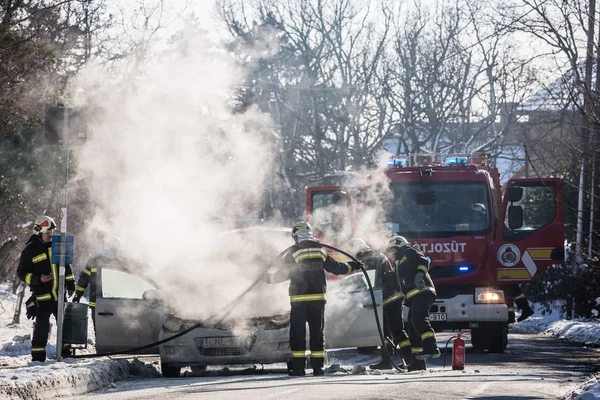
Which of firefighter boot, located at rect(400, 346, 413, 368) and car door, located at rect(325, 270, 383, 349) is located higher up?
car door, located at rect(325, 270, 383, 349)

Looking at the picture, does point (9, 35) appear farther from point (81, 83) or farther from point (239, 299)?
point (239, 299)

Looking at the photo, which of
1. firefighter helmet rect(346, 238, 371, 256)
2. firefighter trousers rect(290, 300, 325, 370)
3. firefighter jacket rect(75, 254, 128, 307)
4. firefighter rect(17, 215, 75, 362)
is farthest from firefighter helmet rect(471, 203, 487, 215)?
firefighter rect(17, 215, 75, 362)

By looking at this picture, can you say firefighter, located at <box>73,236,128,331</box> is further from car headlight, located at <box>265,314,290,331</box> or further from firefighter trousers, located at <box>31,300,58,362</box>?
car headlight, located at <box>265,314,290,331</box>

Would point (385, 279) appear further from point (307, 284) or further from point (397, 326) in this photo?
point (307, 284)

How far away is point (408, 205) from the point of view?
1864 centimetres

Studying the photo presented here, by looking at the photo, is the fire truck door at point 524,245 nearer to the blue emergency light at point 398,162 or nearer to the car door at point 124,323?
the blue emergency light at point 398,162

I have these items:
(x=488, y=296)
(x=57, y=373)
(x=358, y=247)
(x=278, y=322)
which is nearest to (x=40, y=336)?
(x=57, y=373)

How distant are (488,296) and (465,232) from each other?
1.04m

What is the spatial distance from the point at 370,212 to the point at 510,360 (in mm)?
3268

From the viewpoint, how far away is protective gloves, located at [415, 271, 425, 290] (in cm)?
1509

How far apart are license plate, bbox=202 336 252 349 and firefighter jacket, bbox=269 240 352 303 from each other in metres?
0.75

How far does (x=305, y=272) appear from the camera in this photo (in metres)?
13.6

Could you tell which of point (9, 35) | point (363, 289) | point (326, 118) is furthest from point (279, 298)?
point (326, 118)

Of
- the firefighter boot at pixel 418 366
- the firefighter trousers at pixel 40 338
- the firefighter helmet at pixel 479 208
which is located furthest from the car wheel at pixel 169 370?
the firefighter helmet at pixel 479 208
